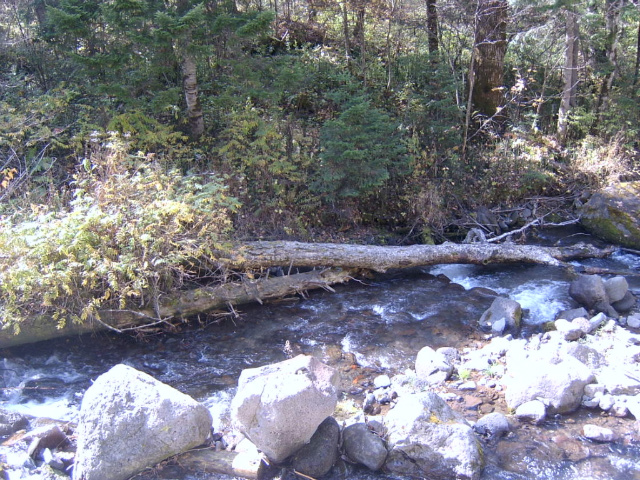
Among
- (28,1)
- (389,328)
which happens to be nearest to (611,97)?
(389,328)

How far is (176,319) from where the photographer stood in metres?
7.50

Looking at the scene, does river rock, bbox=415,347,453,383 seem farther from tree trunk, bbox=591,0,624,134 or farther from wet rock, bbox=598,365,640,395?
tree trunk, bbox=591,0,624,134

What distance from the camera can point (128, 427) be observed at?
4422 millimetres

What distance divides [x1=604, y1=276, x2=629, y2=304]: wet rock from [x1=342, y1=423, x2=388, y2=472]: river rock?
5054 mm

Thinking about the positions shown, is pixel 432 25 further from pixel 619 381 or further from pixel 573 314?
pixel 619 381

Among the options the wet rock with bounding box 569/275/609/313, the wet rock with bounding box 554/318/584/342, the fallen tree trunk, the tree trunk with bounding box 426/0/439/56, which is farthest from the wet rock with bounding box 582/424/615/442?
the tree trunk with bounding box 426/0/439/56

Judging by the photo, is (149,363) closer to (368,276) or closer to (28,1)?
(368,276)

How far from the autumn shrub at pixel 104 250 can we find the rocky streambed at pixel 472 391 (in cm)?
88

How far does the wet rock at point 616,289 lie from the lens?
7582mm

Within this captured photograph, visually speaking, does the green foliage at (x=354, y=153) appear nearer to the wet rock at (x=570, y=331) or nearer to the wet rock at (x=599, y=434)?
the wet rock at (x=570, y=331)

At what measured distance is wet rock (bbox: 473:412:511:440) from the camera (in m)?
4.92

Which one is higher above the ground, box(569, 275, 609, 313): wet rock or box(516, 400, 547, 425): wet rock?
box(569, 275, 609, 313): wet rock

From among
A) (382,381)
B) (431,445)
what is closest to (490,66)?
(382,381)

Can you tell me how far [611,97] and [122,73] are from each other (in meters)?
12.6
